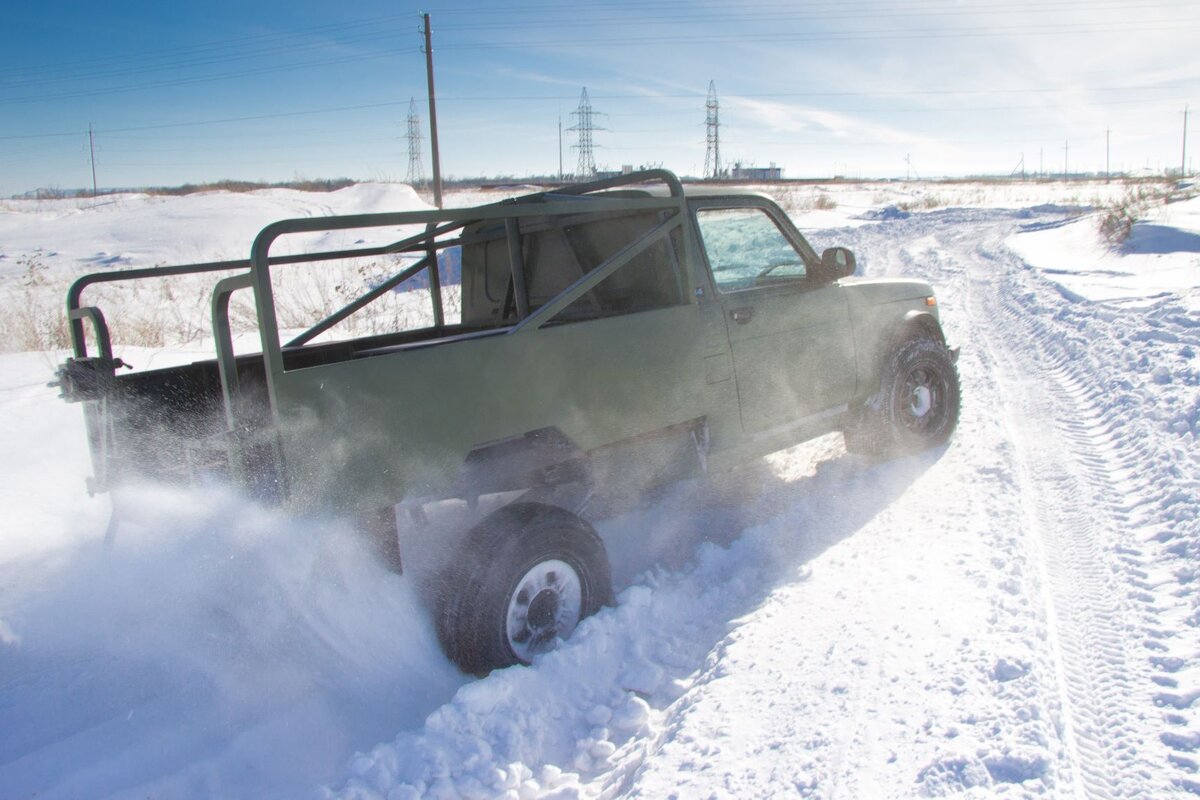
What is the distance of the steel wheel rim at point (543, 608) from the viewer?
3.01 m

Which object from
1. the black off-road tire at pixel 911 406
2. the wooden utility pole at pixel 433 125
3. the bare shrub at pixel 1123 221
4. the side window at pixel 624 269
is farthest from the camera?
the wooden utility pole at pixel 433 125

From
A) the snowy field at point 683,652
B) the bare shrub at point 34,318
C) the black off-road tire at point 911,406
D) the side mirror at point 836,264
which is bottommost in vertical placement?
the snowy field at point 683,652

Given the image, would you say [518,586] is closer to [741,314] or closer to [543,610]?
[543,610]

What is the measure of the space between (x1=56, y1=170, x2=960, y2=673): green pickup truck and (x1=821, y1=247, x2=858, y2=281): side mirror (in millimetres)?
14

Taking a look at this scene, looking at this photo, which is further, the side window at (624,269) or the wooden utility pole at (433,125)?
the wooden utility pole at (433,125)

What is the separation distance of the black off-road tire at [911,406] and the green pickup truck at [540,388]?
0.06 ft

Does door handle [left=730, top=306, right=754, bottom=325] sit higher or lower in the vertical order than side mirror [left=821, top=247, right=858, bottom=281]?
lower

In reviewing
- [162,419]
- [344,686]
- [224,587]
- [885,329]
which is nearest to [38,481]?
[162,419]

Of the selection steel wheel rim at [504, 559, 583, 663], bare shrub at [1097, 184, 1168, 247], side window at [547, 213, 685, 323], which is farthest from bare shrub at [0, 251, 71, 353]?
bare shrub at [1097, 184, 1168, 247]

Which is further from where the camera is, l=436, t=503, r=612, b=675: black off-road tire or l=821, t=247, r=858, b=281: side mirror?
l=821, t=247, r=858, b=281: side mirror

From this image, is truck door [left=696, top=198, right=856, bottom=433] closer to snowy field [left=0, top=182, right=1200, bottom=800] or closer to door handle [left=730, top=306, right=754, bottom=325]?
door handle [left=730, top=306, right=754, bottom=325]

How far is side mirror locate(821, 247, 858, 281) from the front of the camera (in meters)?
4.61

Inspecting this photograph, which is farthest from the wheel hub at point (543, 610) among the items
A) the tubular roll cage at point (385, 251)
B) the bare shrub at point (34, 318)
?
the bare shrub at point (34, 318)

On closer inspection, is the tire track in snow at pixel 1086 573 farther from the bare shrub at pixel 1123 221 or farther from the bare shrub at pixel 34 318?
the bare shrub at pixel 34 318
